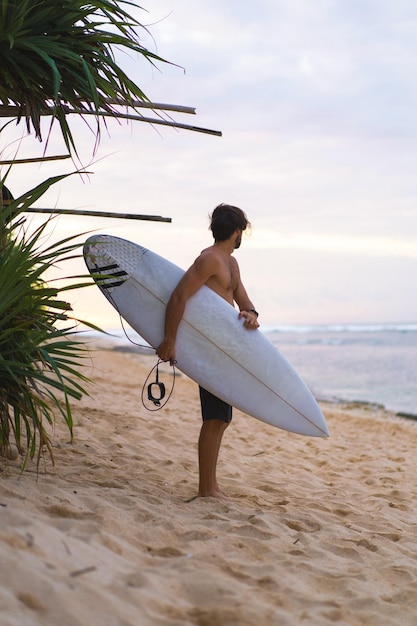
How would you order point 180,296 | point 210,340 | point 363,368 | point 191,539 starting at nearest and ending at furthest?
1. point 191,539
2. point 180,296
3. point 210,340
4. point 363,368

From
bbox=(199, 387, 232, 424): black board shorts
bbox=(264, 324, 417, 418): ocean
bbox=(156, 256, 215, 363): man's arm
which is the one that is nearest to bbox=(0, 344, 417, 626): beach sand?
bbox=(199, 387, 232, 424): black board shorts

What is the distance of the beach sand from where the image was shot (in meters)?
2.15

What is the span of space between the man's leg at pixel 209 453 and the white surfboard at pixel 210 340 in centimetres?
16

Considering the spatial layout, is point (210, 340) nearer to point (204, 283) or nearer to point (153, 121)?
point (204, 283)

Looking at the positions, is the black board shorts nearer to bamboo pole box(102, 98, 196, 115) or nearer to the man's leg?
the man's leg

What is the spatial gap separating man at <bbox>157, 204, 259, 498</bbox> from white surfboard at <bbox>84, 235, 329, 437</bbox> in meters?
0.11

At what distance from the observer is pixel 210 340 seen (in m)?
3.91

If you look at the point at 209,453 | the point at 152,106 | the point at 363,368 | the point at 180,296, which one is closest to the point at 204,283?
the point at 180,296

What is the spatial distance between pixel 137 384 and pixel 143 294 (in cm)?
566

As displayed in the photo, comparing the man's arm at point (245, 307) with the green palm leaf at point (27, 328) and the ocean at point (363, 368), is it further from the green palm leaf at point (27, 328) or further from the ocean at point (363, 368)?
the ocean at point (363, 368)

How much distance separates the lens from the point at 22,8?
341 cm

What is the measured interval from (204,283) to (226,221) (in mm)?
342

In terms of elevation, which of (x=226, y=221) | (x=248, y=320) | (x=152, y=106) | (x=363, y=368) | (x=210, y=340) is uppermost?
(x=152, y=106)

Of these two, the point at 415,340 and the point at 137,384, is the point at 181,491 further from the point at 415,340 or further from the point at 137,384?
the point at 415,340
